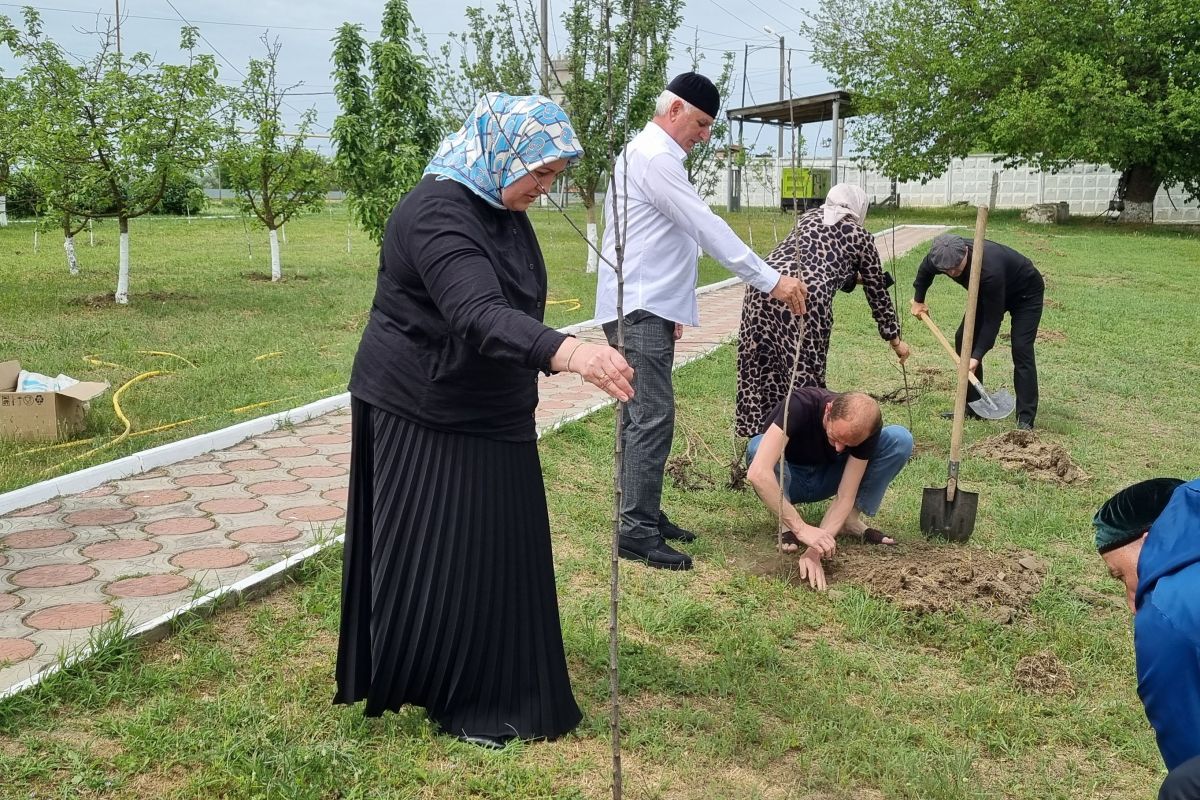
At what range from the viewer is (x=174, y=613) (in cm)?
322

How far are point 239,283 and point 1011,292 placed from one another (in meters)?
9.83

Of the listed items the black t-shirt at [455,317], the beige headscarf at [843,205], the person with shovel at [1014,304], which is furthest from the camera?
the person with shovel at [1014,304]

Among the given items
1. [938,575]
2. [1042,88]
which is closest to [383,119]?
[938,575]

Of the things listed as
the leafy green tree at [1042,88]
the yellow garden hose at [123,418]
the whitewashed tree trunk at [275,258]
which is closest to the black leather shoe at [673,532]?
the yellow garden hose at [123,418]

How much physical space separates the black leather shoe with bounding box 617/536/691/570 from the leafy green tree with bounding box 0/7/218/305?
7631 millimetres

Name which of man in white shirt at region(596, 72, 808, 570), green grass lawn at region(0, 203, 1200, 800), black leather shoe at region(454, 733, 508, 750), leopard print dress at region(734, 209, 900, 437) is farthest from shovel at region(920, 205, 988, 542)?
black leather shoe at region(454, 733, 508, 750)

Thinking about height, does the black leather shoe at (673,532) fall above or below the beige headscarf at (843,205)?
below

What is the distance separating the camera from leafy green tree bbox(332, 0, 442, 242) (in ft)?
33.6

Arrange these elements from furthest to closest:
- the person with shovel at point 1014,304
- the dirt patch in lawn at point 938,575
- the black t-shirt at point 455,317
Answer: the person with shovel at point 1014,304
the dirt patch in lawn at point 938,575
the black t-shirt at point 455,317

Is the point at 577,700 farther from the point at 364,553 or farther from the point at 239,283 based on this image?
the point at 239,283

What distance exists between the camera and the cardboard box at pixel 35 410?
16.7 feet

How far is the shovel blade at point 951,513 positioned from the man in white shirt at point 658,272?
1198 millimetres

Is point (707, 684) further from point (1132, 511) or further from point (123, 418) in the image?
point (123, 418)

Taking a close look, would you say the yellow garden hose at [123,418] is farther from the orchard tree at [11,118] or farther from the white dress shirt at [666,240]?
the orchard tree at [11,118]
